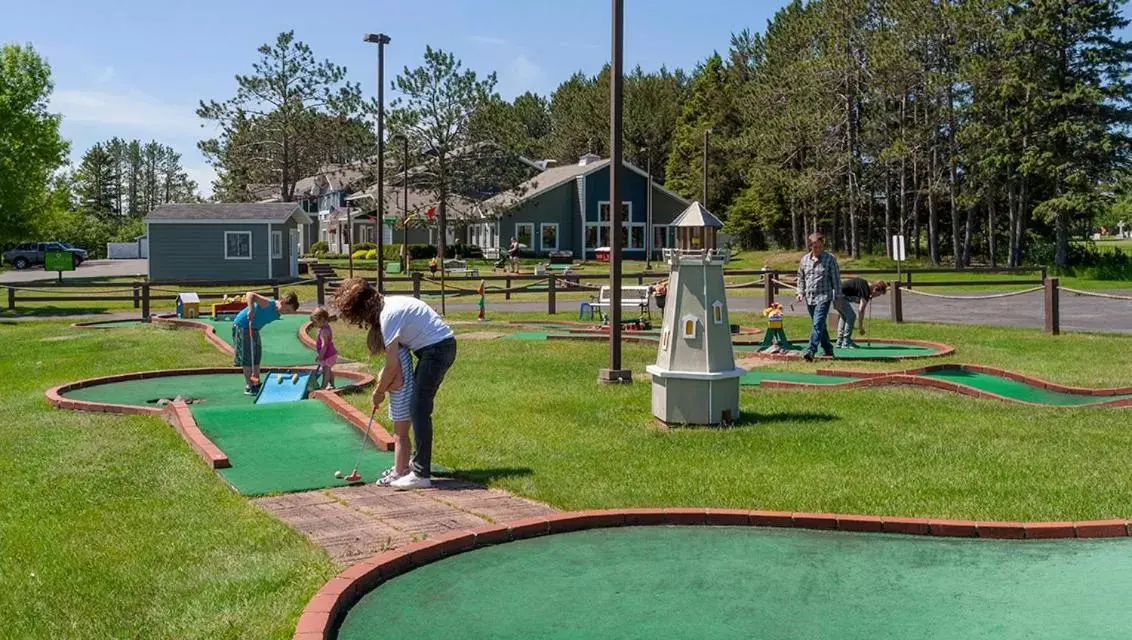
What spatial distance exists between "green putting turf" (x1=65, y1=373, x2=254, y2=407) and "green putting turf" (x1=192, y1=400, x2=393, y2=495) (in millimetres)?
1419

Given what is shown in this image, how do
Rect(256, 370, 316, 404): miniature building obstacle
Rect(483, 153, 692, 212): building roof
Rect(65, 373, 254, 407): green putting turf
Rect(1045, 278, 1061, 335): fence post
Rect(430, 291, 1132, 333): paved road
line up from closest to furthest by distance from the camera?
Rect(256, 370, 316, 404): miniature building obstacle, Rect(65, 373, 254, 407): green putting turf, Rect(1045, 278, 1061, 335): fence post, Rect(430, 291, 1132, 333): paved road, Rect(483, 153, 692, 212): building roof

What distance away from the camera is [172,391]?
11609 mm

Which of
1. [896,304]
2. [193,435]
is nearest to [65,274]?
[896,304]

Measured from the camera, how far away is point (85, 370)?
551 inches

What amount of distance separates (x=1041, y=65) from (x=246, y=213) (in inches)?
1162

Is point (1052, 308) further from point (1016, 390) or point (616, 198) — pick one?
point (616, 198)

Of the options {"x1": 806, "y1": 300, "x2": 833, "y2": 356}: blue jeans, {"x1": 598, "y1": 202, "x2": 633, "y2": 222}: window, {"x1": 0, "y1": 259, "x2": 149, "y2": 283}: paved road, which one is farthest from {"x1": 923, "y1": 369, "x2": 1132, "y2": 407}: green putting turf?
{"x1": 598, "y1": 202, "x2": 633, "y2": 222}: window

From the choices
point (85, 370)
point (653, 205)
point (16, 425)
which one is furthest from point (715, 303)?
point (653, 205)

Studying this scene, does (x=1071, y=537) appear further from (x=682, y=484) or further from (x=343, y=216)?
(x=343, y=216)

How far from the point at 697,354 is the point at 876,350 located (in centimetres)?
678

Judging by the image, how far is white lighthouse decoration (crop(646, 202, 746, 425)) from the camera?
8836 mm

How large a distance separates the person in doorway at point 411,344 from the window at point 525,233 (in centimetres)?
5150

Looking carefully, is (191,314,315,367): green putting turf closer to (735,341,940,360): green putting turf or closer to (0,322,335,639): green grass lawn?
(0,322,335,639): green grass lawn

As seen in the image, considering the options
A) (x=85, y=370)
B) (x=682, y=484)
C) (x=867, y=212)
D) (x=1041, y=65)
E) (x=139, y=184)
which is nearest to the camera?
(x=682, y=484)
